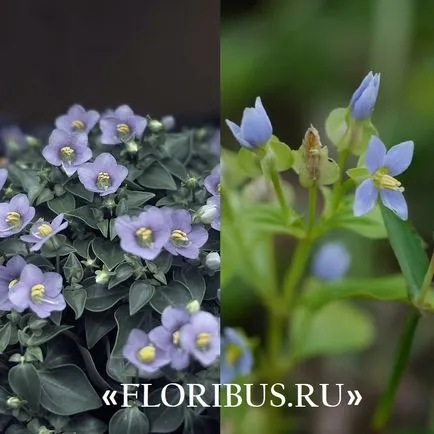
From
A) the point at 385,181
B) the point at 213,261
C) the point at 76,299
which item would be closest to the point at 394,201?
the point at 385,181

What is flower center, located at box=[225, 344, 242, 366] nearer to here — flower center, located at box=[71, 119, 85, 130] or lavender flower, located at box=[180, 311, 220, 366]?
lavender flower, located at box=[180, 311, 220, 366]

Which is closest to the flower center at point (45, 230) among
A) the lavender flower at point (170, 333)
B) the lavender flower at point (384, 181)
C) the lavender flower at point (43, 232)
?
the lavender flower at point (43, 232)

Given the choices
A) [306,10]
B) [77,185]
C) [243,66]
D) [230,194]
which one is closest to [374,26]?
[306,10]

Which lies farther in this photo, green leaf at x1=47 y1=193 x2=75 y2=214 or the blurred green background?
the blurred green background

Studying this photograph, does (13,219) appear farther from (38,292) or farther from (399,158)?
(399,158)

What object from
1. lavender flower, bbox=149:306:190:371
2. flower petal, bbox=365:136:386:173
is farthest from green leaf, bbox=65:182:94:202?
flower petal, bbox=365:136:386:173

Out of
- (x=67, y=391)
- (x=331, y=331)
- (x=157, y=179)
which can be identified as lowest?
(x=331, y=331)
